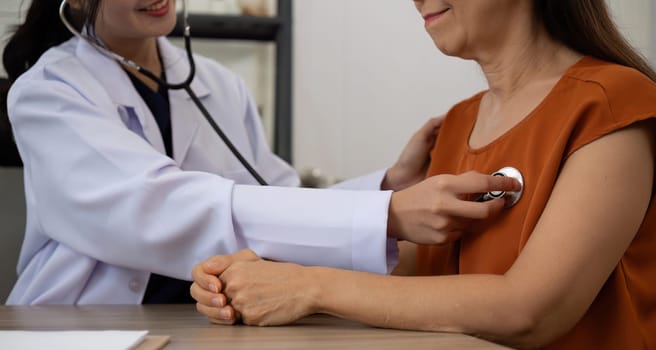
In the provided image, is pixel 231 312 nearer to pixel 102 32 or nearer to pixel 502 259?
pixel 502 259

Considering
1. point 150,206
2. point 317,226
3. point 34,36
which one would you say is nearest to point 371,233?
point 317,226

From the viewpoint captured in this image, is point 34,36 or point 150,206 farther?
point 34,36

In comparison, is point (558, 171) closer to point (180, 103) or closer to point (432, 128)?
point (432, 128)

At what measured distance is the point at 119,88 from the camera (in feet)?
4.85

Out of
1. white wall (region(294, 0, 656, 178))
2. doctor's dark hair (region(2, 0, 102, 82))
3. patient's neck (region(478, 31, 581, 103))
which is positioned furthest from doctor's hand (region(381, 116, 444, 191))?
white wall (region(294, 0, 656, 178))

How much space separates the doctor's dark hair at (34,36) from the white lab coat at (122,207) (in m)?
0.09

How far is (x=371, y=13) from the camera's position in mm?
2959

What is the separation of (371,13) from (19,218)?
5.53 feet

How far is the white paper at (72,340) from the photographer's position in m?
0.78

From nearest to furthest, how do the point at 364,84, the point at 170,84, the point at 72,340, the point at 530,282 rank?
the point at 72,340
the point at 530,282
the point at 170,84
the point at 364,84

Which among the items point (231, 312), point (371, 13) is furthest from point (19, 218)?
point (371, 13)

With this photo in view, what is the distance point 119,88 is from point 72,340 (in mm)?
748

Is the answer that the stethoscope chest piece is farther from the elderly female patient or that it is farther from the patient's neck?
the patient's neck

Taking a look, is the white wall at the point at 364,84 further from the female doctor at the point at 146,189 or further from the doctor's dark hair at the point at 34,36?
the doctor's dark hair at the point at 34,36
